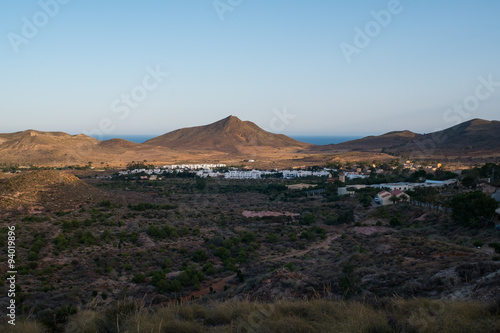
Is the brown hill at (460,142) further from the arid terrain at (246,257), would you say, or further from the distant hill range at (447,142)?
the arid terrain at (246,257)

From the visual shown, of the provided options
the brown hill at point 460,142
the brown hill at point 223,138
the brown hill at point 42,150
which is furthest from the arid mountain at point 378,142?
the brown hill at point 42,150

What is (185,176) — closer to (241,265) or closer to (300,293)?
(241,265)

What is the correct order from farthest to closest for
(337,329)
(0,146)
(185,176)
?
(0,146) < (185,176) < (337,329)

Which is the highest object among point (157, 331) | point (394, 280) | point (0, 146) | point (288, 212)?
point (0, 146)

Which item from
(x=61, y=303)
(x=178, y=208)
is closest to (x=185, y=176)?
(x=178, y=208)

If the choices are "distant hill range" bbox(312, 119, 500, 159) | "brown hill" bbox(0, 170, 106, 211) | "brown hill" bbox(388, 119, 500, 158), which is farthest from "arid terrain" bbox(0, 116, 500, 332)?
"distant hill range" bbox(312, 119, 500, 159)

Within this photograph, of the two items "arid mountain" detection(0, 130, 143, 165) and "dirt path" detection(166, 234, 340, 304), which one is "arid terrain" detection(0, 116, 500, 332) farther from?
"arid mountain" detection(0, 130, 143, 165)

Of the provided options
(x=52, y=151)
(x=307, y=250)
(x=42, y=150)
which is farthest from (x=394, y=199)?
(x=42, y=150)
